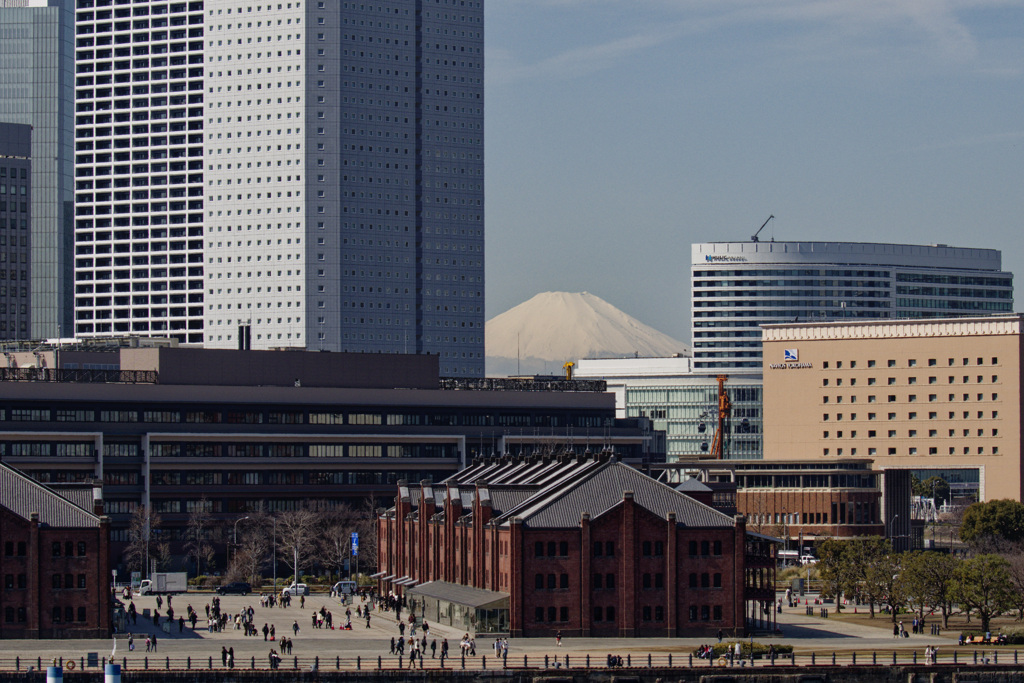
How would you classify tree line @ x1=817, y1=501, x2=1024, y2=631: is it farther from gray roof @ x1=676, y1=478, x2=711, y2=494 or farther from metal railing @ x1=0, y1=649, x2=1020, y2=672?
metal railing @ x1=0, y1=649, x2=1020, y2=672

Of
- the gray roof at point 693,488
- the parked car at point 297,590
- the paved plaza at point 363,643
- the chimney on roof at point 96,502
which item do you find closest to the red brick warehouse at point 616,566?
the paved plaza at point 363,643

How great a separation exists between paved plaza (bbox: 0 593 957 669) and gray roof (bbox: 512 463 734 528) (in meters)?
9.45

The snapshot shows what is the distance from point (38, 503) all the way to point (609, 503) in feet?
147

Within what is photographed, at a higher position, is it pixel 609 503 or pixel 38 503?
pixel 38 503

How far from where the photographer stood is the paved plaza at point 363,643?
125062 millimetres

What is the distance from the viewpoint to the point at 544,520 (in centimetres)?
14125

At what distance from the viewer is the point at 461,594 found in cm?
14962

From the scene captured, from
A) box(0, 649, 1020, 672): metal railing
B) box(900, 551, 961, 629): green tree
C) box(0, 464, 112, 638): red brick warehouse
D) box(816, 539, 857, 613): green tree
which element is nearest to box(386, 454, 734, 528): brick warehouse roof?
box(0, 649, 1020, 672): metal railing

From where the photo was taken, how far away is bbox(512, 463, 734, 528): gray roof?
142m

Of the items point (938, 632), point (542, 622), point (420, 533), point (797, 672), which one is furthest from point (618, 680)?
point (420, 533)

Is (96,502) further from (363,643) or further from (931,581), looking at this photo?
(931,581)

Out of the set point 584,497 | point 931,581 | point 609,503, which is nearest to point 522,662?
point 609,503

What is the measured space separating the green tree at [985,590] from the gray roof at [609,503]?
68.5ft

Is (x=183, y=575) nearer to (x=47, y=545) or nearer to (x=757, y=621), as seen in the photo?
(x=47, y=545)
